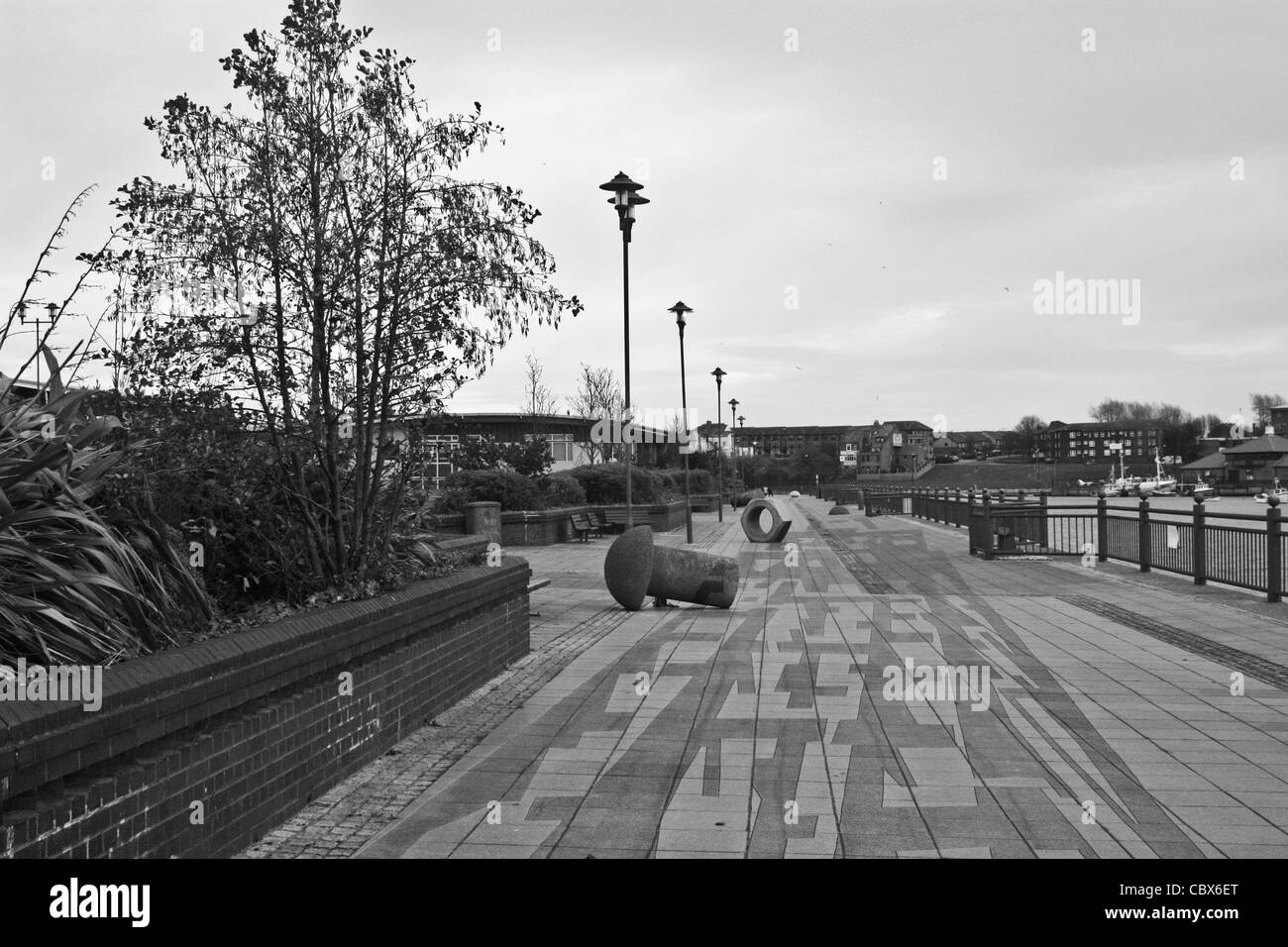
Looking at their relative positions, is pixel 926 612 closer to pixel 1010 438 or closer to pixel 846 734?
pixel 846 734

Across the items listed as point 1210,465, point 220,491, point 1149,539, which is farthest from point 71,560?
point 1210,465

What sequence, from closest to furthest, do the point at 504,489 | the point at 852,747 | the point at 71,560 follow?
the point at 71,560 → the point at 852,747 → the point at 504,489

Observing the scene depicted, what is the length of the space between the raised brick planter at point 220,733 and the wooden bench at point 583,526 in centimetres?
1931

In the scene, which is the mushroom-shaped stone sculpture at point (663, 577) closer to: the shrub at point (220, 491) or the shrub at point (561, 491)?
the shrub at point (220, 491)

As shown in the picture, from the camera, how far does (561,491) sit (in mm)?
29141

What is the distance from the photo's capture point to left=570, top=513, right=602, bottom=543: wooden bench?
2673cm

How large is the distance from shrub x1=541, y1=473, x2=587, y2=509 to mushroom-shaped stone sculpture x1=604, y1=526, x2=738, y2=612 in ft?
46.0

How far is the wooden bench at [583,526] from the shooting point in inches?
1052

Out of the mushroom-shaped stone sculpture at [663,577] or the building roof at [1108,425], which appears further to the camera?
the building roof at [1108,425]

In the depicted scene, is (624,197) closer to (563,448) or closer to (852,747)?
(852,747)

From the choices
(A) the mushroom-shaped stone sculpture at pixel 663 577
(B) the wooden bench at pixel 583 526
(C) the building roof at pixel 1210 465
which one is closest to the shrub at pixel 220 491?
(A) the mushroom-shaped stone sculpture at pixel 663 577

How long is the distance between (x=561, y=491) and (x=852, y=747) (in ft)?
75.0

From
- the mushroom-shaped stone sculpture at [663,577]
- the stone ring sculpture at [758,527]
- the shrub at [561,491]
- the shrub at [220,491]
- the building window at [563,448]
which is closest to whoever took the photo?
the shrub at [220,491]

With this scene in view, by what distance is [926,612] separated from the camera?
43.6 ft
